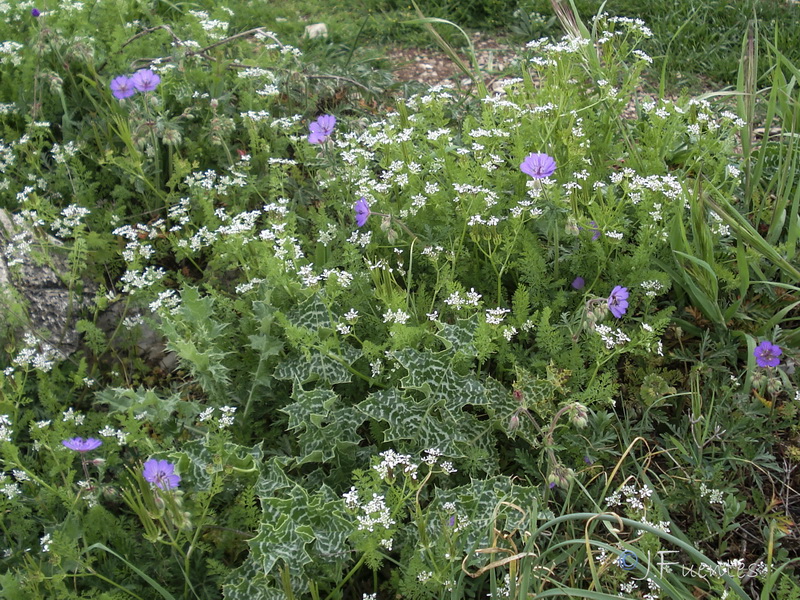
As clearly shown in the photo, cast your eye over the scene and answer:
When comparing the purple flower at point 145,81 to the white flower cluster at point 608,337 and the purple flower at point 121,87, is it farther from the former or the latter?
the white flower cluster at point 608,337

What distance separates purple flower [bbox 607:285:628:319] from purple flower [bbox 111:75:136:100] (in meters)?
2.14

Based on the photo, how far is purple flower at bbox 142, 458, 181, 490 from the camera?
1788 mm

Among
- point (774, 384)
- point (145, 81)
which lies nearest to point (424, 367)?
point (774, 384)

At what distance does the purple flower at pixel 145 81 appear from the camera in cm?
291

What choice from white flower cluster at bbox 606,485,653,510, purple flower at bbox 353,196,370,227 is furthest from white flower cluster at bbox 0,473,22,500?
white flower cluster at bbox 606,485,653,510

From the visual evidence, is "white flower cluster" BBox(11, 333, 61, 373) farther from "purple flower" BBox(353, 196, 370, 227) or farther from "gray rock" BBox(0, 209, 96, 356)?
"purple flower" BBox(353, 196, 370, 227)

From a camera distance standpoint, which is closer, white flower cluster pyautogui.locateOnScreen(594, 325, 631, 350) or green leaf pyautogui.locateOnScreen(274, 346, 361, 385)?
white flower cluster pyautogui.locateOnScreen(594, 325, 631, 350)

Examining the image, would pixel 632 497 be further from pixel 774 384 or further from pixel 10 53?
pixel 10 53

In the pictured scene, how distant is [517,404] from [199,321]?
1.01m

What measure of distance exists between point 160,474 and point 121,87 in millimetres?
1857

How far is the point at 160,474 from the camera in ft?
5.92

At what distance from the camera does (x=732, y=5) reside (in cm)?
469

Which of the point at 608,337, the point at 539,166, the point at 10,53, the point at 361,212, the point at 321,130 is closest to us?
the point at 608,337

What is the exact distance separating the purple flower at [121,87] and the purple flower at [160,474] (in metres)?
1.76
